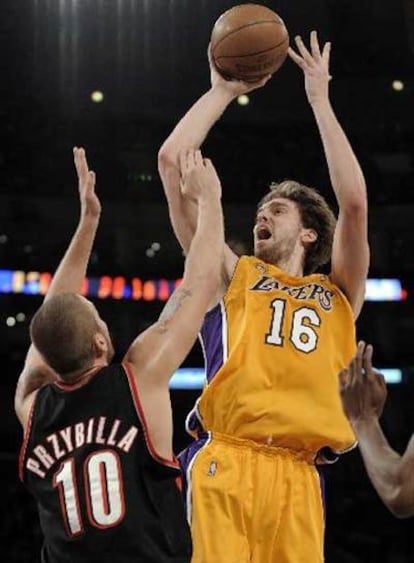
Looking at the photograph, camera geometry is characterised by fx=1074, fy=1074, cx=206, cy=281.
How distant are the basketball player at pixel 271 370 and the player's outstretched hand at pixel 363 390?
4.22 ft

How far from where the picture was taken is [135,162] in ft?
54.6

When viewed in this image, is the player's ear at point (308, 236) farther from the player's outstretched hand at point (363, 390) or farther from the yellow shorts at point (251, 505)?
the player's outstretched hand at point (363, 390)

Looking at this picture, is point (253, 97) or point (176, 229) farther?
point (253, 97)

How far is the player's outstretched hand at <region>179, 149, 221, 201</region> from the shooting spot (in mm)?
3629

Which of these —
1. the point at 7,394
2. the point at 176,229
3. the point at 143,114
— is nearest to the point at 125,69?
the point at 143,114

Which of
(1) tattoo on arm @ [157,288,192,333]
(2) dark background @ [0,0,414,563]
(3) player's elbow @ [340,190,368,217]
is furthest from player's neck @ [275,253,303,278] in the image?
(2) dark background @ [0,0,414,563]

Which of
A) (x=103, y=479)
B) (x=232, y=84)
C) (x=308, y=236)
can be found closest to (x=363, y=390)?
(x=103, y=479)

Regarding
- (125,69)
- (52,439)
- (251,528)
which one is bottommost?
(251,528)

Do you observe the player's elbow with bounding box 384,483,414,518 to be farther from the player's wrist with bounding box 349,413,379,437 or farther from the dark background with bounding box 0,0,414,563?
the dark background with bounding box 0,0,414,563

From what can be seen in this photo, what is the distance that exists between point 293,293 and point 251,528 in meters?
0.96

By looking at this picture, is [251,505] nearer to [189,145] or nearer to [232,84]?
[189,145]

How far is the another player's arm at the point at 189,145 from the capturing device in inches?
167

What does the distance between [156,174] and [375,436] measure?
14180 mm

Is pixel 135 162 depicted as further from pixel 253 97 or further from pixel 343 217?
pixel 343 217
